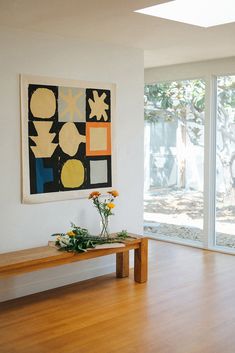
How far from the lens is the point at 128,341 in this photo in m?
3.59

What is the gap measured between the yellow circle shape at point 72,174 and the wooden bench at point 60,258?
0.65 meters

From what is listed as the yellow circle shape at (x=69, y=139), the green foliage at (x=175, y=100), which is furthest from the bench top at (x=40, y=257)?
the green foliage at (x=175, y=100)

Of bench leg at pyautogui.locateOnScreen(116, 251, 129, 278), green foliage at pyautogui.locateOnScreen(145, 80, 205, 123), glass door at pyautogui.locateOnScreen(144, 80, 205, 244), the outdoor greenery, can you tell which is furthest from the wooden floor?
green foliage at pyautogui.locateOnScreen(145, 80, 205, 123)

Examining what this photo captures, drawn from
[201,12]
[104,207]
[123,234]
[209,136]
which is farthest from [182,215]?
[201,12]

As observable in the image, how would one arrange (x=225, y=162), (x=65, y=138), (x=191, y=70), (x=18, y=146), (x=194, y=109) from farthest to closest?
(x=194, y=109), (x=191, y=70), (x=225, y=162), (x=65, y=138), (x=18, y=146)

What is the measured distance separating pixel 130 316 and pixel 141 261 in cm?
92

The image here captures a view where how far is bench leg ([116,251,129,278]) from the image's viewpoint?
5.15 metres

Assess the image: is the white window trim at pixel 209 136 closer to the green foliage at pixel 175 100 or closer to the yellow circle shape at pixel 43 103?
the green foliage at pixel 175 100

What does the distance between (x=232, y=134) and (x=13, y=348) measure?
390 cm

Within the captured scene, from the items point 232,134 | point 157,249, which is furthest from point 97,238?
Answer: point 232,134

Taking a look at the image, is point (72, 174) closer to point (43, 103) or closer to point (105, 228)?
point (105, 228)

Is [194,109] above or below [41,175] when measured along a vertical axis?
above

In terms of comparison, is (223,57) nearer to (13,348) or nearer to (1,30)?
(1,30)

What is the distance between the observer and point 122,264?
5.15 meters
